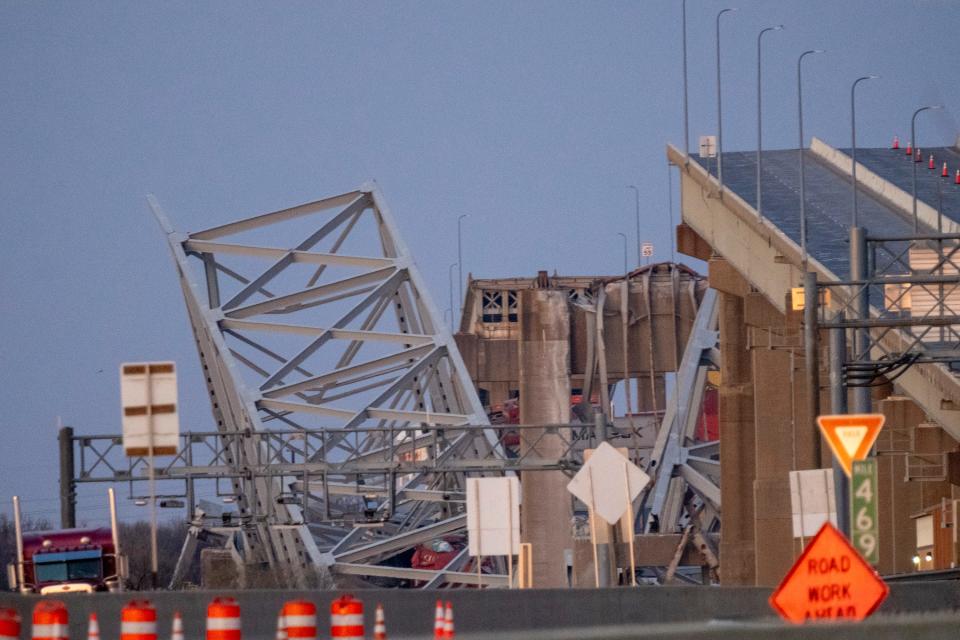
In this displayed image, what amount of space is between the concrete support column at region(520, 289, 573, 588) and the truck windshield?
19.9 m

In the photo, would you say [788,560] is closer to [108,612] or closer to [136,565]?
[108,612]

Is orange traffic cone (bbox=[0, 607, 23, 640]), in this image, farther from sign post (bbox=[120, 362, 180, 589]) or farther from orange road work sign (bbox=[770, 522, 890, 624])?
orange road work sign (bbox=[770, 522, 890, 624])

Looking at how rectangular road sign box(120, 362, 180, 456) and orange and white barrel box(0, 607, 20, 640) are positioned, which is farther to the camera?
rectangular road sign box(120, 362, 180, 456)

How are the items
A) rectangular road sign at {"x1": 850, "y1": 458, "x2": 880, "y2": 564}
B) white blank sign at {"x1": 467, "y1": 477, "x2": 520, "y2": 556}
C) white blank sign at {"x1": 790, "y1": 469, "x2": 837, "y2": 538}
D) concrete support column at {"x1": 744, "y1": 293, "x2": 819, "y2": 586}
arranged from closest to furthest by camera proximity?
rectangular road sign at {"x1": 850, "y1": 458, "x2": 880, "y2": 564}
white blank sign at {"x1": 467, "y1": 477, "x2": 520, "y2": 556}
white blank sign at {"x1": 790, "y1": 469, "x2": 837, "y2": 538}
concrete support column at {"x1": 744, "y1": 293, "x2": 819, "y2": 586}

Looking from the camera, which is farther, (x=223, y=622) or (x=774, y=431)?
(x=774, y=431)

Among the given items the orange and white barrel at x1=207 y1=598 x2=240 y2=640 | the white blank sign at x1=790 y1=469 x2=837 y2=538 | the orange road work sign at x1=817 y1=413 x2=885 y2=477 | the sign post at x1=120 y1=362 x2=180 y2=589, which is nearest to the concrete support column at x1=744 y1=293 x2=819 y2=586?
the white blank sign at x1=790 y1=469 x2=837 y2=538

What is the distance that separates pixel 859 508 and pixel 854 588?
7.04 m

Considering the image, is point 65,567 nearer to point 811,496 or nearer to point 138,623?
point 811,496

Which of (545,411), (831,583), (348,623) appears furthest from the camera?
(545,411)

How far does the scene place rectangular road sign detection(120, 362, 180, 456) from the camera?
19938 millimetres

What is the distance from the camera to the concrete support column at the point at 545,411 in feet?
183

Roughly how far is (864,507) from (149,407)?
7.70 metres

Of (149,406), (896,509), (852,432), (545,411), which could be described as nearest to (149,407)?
(149,406)

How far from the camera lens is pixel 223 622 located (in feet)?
49.6
